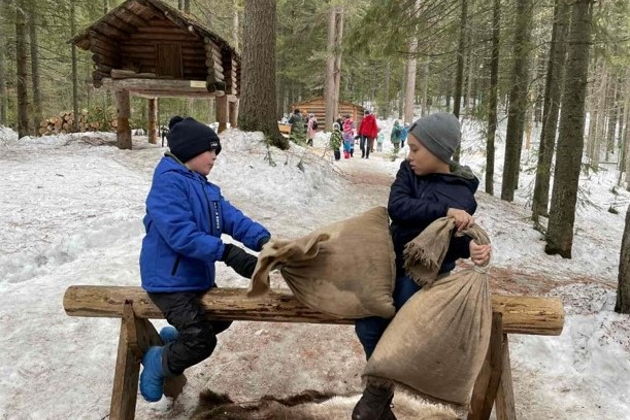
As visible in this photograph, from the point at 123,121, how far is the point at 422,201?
485 inches

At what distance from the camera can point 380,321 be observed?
8.99 feet

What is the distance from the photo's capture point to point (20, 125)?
52.2ft

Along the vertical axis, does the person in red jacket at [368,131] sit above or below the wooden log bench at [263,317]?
above

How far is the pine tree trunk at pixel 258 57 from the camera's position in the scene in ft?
34.9

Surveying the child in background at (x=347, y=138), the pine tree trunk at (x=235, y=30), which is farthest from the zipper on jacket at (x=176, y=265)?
the pine tree trunk at (x=235, y=30)

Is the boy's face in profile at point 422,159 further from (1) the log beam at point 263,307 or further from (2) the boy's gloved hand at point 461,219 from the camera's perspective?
(1) the log beam at point 263,307

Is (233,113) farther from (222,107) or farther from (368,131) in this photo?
(222,107)

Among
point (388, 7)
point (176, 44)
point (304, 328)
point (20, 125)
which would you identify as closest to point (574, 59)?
point (388, 7)

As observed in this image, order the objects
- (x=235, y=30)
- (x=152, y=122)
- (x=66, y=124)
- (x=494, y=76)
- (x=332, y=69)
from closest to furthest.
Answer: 1. (x=494, y=76)
2. (x=152, y=122)
3. (x=66, y=124)
4. (x=332, y=69)
5. (x=235, y=30)

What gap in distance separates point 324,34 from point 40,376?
102 feet

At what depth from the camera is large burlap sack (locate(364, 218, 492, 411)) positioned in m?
2.40

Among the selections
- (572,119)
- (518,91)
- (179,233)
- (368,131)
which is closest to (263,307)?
(179,233)

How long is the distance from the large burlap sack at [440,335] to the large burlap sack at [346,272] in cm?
18

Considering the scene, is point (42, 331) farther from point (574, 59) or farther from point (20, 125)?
point (20, 125)
